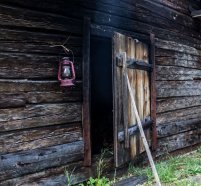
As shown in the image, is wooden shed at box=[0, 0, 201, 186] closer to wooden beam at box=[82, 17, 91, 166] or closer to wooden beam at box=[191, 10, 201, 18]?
wooden beam at box=[82, 17, 91, 166]

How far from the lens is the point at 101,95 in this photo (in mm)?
7578

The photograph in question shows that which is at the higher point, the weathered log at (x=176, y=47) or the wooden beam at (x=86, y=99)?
the weathered log at (x=176, y=47)

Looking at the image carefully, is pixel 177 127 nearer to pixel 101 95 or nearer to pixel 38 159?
pixel 101 95

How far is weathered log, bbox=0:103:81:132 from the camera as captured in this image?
3717 millimetres

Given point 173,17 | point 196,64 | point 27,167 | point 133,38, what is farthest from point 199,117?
point 27,167

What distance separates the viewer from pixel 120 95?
4770 millimetres

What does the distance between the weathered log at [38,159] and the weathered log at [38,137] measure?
5 cm

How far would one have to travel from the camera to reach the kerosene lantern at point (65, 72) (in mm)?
4176

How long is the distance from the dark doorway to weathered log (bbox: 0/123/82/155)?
7.49ft

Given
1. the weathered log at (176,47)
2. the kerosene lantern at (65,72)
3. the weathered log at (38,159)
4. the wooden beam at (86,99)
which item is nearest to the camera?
Result: the weathered log at (38,159)

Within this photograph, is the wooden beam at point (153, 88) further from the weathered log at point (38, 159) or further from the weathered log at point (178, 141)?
the weathered log at point (38, 159)

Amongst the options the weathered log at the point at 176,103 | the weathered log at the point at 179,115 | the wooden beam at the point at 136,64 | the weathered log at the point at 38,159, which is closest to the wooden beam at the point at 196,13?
the weathered log at the point at 176,103

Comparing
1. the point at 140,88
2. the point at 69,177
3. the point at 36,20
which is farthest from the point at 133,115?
the point at 36,20

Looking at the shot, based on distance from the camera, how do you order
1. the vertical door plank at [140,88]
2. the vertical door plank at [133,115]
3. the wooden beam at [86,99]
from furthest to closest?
the vertical door plank at [140,88] → the vertical door plank at [133,115] → the wooden beam at [86,99]
